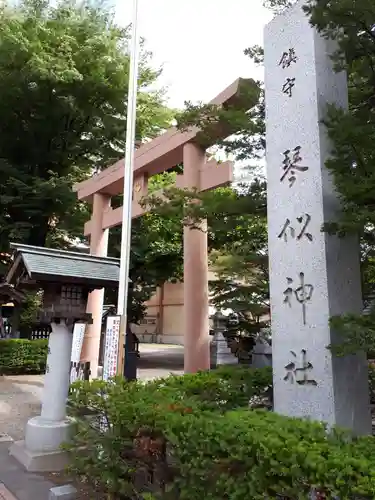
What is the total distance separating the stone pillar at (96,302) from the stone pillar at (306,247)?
7.25 m

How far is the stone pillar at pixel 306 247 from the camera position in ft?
12.3

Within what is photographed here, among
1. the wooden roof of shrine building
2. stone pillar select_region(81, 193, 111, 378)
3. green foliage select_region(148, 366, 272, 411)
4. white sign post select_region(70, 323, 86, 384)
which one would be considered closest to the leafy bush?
green foliage select_region(148, 366, 272, 411)

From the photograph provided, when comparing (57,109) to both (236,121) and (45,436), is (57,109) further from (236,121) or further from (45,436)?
(45,436)

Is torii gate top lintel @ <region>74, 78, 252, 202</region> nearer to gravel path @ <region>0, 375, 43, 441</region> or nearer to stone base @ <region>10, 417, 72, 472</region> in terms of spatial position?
stone base @ <region>10, 417, 72, 472</region>

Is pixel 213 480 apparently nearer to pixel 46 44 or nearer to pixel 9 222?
pixel 9 222

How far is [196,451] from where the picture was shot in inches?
104

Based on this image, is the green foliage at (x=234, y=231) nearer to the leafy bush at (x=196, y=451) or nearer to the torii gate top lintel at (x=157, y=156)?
the torii gate top lintel at (x=157, y=156)

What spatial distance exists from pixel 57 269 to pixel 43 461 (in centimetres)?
243

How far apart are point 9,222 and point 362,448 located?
1436cm

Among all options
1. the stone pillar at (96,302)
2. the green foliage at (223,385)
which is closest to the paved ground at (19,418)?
the stone pillar at (96,302)

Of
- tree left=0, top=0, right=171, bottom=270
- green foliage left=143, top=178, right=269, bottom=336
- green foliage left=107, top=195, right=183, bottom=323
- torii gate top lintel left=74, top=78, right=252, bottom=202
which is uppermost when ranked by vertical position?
tree left=0, top=0, right=171, bottom=270

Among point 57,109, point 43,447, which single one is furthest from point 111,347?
point 57,109

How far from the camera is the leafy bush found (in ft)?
6.89

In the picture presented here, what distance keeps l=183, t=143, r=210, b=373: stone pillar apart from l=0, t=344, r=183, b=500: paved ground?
3.08m
